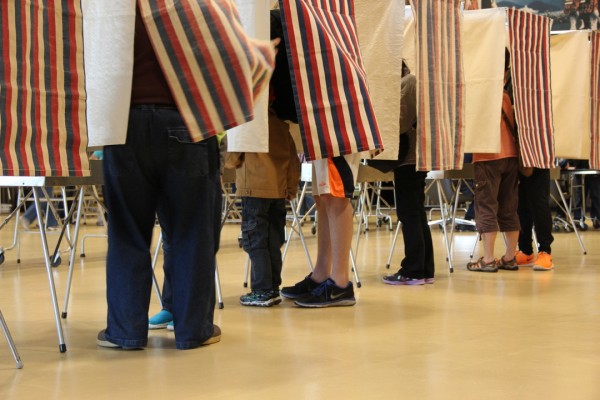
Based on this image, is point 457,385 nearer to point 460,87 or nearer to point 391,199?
point 460,87

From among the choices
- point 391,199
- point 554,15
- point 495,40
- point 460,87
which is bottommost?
point 391,199

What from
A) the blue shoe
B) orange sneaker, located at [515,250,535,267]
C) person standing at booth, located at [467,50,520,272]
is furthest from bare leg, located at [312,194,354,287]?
orange sneaker, located at [515,250,535,267]

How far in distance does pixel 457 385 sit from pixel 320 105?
5.34 ft

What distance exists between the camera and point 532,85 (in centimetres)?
562

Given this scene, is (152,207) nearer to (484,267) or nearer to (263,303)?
(263,303)

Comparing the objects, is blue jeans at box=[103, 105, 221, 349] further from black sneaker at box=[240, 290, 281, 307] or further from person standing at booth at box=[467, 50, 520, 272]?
person standing at booth at box=[467, 50, 520, 272]

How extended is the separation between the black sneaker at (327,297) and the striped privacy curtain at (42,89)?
1.41 meters

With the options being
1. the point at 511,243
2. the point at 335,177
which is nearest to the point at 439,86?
→ the point at 335,177

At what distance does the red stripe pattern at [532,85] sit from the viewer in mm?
5500

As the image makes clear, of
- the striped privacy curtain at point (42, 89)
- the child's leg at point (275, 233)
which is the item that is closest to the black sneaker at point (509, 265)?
the child's leg at point (275, 233)

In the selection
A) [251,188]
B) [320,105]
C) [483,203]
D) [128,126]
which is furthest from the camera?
[483,203]

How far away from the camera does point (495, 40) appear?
208 inches

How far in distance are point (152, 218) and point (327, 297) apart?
1246 mm

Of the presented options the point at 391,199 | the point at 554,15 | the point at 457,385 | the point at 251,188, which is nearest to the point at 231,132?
the point at 251,188
